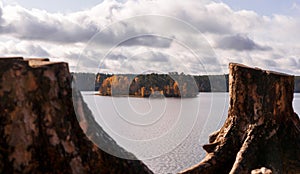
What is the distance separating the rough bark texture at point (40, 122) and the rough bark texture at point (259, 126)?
12.0 feet

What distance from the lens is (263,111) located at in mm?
8727

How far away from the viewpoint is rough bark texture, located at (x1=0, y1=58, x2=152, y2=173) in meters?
5.22

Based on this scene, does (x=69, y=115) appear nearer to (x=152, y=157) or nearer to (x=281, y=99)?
(x=281, y=99)

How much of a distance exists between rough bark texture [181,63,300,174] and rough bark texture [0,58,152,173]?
367 cm

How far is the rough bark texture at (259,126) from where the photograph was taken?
27.8ft

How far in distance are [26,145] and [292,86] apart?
21.1 ft

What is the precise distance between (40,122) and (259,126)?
17.2ft

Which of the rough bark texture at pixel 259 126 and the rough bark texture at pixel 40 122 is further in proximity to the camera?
the rough bark texture at pixel 259 126

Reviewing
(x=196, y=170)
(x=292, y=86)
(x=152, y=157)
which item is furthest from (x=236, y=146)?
(x=152, y=157)

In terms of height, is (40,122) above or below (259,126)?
above

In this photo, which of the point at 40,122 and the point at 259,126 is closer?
the point at 40,122

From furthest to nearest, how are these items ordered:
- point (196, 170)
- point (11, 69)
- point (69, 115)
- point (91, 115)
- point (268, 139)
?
point (268, 139) → point (196, 170) → point (91, 115) → point (69, 115) → point (11, 69)

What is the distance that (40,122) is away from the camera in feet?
17.8

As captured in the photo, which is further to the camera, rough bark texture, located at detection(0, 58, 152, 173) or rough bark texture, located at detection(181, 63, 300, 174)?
rough bark texture, located at detection(181, 63, 300, 174)
